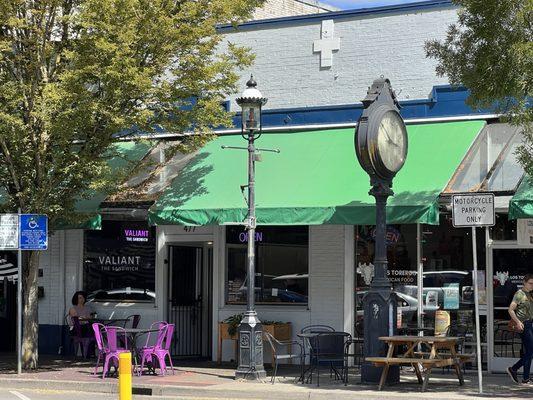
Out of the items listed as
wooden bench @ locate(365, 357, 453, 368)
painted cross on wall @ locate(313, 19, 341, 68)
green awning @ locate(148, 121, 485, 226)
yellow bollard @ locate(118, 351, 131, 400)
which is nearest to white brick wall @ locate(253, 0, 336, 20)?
painted cross on wall @ locate(313, 19, 341, 68)

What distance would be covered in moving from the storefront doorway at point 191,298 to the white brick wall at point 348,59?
337cm

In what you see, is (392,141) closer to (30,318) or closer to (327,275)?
(327,275)

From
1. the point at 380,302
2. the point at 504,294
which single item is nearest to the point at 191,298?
the point at 504,294

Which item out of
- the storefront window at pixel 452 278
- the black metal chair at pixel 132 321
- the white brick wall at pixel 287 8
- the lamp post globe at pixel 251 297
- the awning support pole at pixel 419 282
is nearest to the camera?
the lamp post globe at pixel 251 297

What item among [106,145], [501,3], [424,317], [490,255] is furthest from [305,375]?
[501,3]

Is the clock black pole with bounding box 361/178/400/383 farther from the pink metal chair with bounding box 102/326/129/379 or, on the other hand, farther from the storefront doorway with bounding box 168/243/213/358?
the storefront doorway with bounding box 168/243/213/358

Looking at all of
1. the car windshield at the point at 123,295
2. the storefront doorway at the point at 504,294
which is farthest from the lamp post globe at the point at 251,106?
the car windshield at the point at 123,295

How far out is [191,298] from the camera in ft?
72.2

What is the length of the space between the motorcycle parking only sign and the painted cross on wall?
20.8 ft

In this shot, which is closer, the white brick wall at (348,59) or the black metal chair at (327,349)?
the black metal chair at (327,349)

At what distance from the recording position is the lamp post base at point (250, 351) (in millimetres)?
16938

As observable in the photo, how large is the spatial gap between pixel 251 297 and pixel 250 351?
3.01 ft

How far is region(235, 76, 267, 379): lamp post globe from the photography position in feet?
55.7

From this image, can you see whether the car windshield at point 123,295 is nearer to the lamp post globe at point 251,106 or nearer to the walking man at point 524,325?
the lamp post globe at point 251,106
